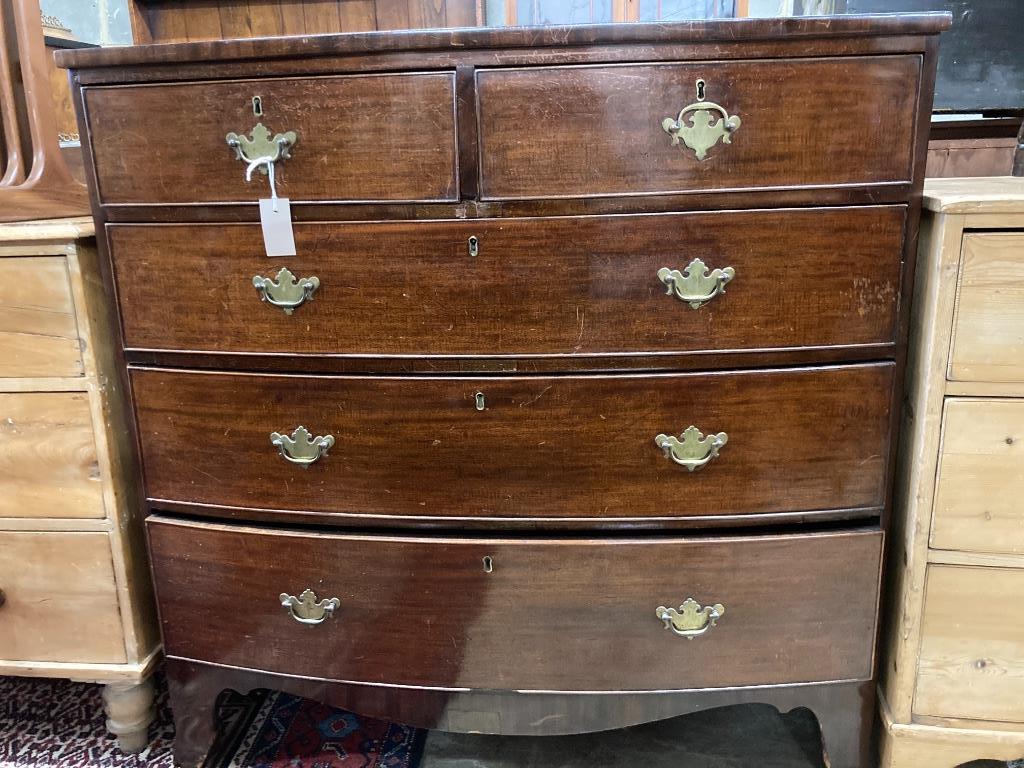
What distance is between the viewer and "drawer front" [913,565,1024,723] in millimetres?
1096

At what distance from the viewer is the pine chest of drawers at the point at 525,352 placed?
3.12 feet

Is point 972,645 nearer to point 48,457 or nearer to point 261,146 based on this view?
point 261,146

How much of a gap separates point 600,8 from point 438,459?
1.08 meters

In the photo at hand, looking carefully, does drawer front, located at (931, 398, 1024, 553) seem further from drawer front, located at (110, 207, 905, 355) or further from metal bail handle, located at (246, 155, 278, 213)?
metal bail handle, located at (246, 155, 278, 213)

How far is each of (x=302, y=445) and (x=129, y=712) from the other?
65 centimetres

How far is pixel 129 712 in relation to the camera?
1.31 meters

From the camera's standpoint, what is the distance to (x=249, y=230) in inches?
40.6

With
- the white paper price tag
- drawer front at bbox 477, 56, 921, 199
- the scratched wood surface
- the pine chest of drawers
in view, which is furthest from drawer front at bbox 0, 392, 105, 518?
the scratched wood surface

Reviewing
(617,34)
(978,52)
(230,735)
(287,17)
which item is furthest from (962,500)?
(287,17)

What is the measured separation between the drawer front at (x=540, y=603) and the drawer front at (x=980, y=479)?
0.38ft

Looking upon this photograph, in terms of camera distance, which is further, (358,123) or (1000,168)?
(1000,168)

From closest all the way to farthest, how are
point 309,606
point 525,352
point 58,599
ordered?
point 525,352, point 309,606, point 58,599

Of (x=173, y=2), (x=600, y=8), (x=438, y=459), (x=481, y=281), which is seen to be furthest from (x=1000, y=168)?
(x=173, y=2)

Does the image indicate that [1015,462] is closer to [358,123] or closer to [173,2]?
[358,123]
